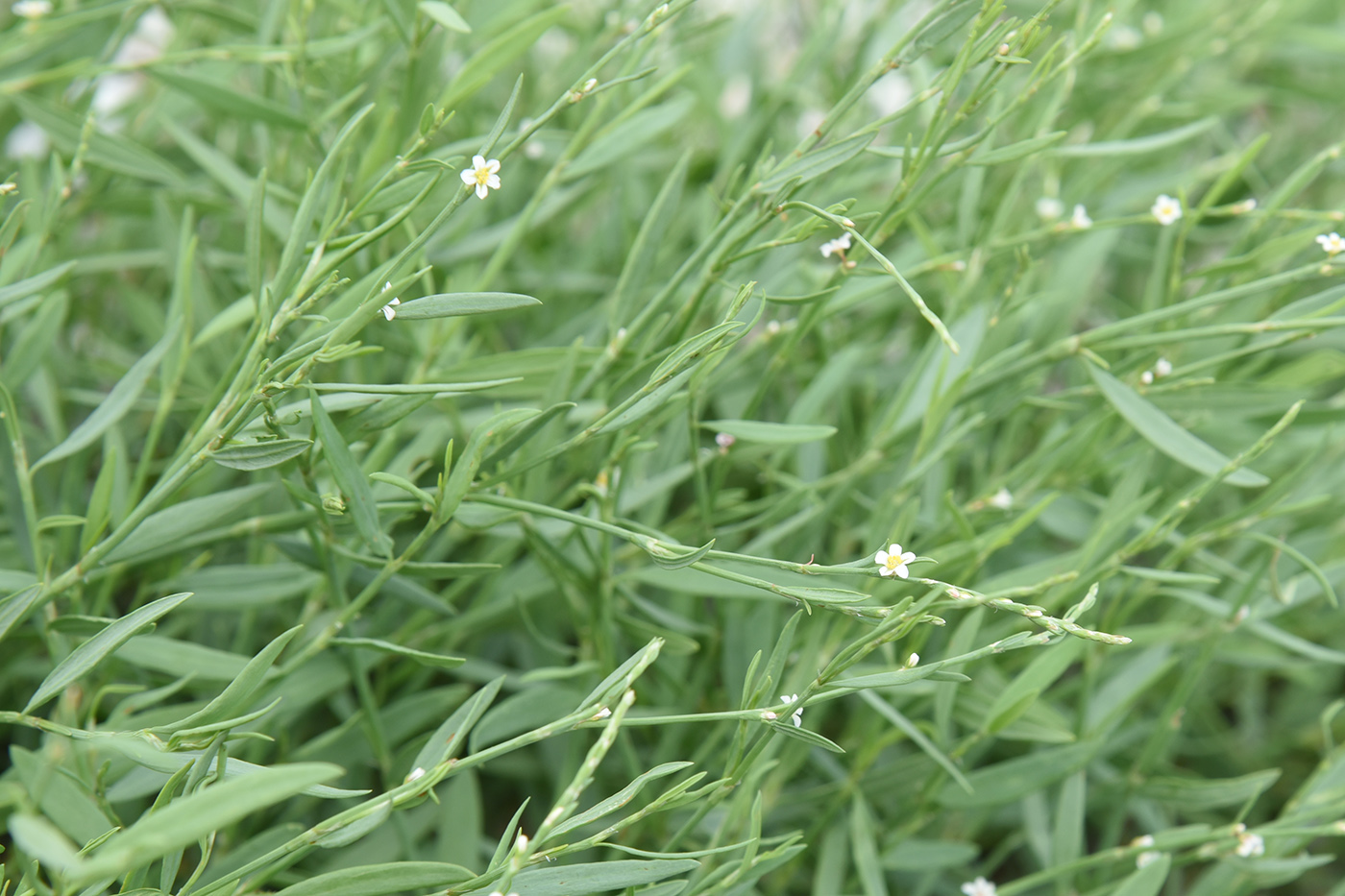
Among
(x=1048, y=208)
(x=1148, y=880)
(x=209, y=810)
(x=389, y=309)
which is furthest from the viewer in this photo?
(x=1048, y=208)

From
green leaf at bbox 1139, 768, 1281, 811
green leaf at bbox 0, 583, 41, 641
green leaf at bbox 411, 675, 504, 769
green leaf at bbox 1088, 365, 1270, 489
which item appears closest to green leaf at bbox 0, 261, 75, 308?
green leaf at bbox 0, 583, 41, 641

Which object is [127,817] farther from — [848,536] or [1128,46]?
[1128,46]

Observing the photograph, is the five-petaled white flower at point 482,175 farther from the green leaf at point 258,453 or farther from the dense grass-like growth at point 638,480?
the green leaf at point 258,453

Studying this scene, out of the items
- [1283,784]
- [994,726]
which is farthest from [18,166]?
[1283,784]

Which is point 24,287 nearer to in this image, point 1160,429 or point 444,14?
point 444,14

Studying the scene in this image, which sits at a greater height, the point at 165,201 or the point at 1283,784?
the point at 165,201

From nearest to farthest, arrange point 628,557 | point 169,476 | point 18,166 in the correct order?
point 169,476, point 628,557, point 18,166

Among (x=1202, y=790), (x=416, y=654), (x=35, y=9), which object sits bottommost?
(x=1202, y=790)

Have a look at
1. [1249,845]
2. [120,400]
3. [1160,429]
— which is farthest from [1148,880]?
[120,400]
